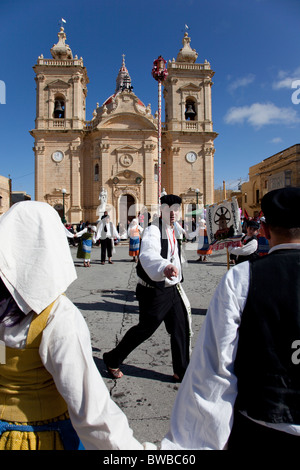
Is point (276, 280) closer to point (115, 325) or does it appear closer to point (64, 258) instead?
point (64, 258)

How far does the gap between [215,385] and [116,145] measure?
30.8 m

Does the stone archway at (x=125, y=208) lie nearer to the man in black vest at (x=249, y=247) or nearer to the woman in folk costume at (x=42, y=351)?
the man in black vest at (x=249, y=247)

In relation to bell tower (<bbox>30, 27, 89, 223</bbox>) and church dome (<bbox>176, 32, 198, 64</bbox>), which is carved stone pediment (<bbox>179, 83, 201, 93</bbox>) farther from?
bell tower (<bbox>30, 27, 89, 223</bbox>)

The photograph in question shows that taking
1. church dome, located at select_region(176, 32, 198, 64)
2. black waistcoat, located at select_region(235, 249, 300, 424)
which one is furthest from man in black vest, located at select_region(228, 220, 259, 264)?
church dome, located at select_region(176, 32, 198, 64)

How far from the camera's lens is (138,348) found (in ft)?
13.7

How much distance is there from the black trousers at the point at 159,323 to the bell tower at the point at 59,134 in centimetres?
2771

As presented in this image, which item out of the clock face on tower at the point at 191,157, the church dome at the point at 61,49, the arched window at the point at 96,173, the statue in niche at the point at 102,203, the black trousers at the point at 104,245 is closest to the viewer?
the black trousers at the point at 104,245

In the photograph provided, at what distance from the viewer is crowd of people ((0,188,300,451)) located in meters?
1.20

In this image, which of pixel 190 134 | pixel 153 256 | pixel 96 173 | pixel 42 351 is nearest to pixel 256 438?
pixel 42 351

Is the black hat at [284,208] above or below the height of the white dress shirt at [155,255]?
above

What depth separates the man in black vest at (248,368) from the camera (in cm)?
120

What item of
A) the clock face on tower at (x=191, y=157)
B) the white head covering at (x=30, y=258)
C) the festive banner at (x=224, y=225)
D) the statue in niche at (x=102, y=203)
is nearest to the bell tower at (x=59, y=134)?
the statue in niche at (x=102, y=203)

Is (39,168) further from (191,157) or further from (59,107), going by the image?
(191,157)

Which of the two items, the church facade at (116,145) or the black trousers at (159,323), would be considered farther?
the church facade at (116,145)
